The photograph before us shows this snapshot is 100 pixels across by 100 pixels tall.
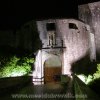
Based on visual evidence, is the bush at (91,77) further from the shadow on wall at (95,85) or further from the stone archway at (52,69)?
the stone archway at (52,69)

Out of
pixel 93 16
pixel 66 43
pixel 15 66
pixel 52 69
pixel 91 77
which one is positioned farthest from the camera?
pixel 93 16

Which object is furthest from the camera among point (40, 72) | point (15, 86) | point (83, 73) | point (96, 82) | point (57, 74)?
point (57, 74)

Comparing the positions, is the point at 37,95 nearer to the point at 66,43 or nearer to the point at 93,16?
the point at 66,43

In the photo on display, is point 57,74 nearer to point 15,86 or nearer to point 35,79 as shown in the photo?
point 35,79

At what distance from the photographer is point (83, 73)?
74.8 feet

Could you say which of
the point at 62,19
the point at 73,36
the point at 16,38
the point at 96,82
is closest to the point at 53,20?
the point at 62,19

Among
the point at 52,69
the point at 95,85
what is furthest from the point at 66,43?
the point at 95,85

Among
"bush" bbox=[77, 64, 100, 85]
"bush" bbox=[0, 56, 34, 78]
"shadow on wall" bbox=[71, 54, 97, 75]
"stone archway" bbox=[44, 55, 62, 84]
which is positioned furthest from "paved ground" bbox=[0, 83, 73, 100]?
"stone archway" bbox=[44, 55, 62, 84]

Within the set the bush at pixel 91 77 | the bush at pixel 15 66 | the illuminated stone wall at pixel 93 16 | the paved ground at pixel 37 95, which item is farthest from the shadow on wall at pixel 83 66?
the paved ground at pixel 37 95

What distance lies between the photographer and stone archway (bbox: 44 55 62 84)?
2572 centimetres

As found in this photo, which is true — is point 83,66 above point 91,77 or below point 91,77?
above

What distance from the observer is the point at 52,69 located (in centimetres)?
2628

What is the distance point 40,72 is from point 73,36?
5.07 metres

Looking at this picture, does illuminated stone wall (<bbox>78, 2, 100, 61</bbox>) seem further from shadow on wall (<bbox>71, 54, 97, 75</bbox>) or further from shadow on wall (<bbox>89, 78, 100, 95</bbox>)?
shadow on wall (<bbox>89, 78, 100, 95</bbox>)
